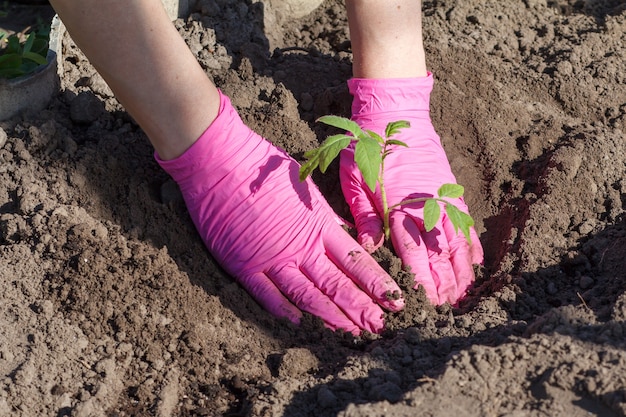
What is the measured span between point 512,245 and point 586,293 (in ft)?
1.08

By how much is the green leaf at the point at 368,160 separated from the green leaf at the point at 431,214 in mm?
196

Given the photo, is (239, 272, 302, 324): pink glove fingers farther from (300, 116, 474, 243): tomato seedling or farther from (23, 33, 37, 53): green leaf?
(23, 33, 37, 53): green leaf

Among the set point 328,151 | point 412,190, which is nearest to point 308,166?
point 328,151

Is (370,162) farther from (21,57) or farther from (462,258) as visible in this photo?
(21,57)

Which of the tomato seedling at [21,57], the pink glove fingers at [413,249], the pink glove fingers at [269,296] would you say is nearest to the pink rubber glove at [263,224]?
the pink glove fingers at [269,296]

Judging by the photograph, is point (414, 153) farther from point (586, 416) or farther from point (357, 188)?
point (586, 416)

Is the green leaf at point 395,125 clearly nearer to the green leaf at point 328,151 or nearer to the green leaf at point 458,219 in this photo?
the green leaf at point 328,151

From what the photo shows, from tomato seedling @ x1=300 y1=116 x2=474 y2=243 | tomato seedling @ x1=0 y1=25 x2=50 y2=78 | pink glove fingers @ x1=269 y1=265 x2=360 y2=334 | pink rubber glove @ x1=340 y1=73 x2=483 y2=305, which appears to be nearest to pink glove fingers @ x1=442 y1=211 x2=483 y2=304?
pink rubber glove @ x1=340 y1=73 x2=483 y2=305

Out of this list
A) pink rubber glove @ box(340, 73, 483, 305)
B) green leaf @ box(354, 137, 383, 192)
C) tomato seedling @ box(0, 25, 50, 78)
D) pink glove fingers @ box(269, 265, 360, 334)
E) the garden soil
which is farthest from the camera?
tomato seedling @ box(0, 25, 50, 78)

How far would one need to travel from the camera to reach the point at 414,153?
2865 millimetres

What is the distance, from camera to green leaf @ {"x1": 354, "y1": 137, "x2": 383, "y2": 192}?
237cm

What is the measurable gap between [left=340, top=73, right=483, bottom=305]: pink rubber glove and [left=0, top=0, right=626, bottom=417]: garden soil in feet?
0.25

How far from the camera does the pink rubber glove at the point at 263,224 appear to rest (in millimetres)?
2547

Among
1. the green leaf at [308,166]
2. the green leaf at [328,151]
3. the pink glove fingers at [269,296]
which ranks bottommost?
the pink glove fingers at [269,296]
